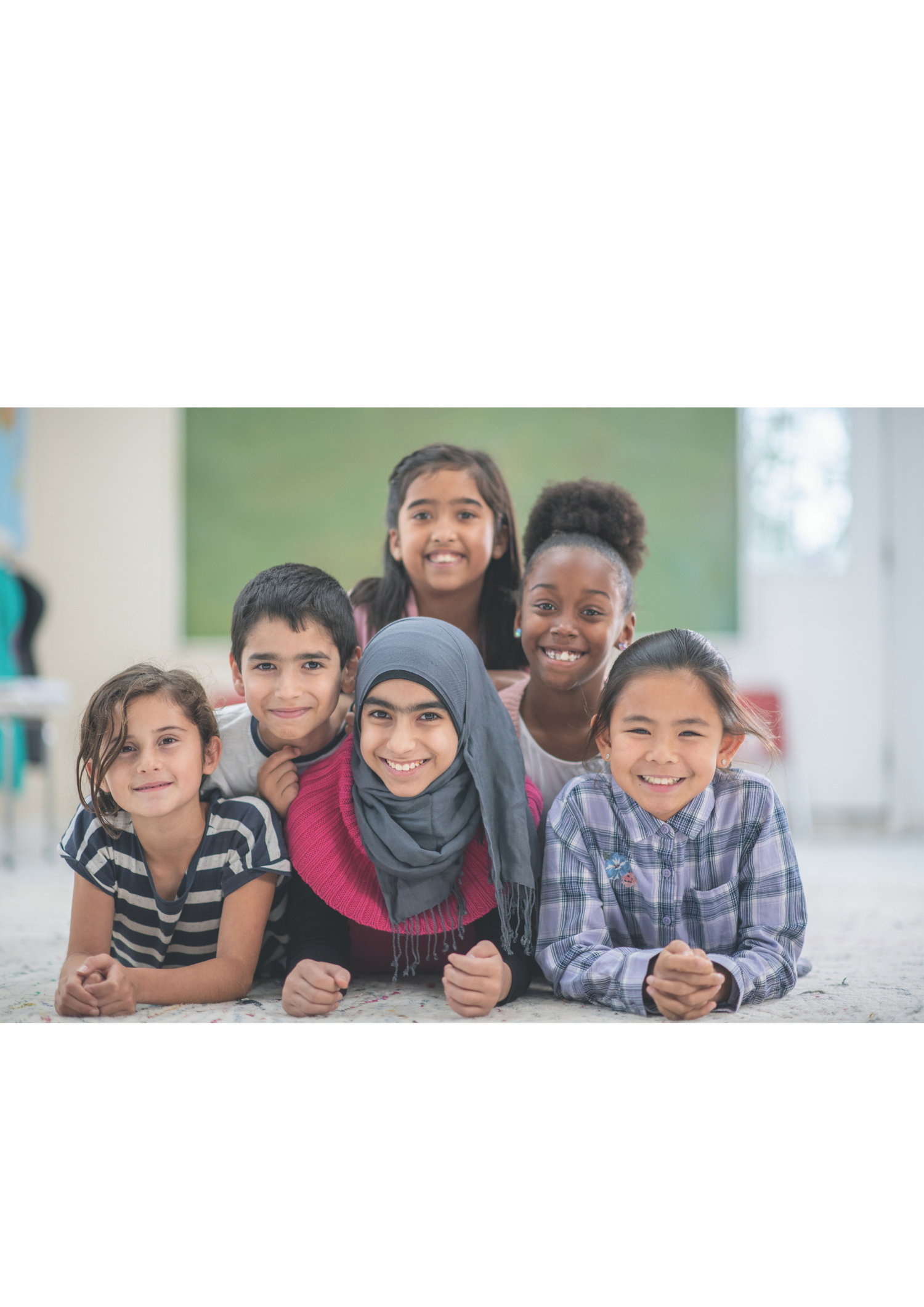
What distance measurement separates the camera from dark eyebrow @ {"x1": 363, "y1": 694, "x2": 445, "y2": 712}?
155cm

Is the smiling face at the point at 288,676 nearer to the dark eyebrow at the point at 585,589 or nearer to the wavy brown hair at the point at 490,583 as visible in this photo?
the dark eyebrow at the point at 585,589

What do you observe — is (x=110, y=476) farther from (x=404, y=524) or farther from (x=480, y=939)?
(x=480, y=939)

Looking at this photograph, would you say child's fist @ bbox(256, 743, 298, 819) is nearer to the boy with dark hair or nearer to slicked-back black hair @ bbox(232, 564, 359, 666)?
the boy with dark hair

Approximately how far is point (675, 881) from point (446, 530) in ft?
2.84

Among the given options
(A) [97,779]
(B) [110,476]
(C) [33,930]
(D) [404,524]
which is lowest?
(C) [33,930]

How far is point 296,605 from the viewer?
5.59 ft

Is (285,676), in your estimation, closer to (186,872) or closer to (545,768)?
(186,872)

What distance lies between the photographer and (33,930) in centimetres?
230

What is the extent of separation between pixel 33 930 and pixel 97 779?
0.89m

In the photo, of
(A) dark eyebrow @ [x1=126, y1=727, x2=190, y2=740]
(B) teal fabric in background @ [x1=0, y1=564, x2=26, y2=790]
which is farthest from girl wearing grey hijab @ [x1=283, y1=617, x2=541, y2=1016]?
(B) teal fabric in background @ [x1=0, y1=564, x2=26, y2=790]

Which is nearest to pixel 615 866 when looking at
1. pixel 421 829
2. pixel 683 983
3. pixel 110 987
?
pixel 683 983

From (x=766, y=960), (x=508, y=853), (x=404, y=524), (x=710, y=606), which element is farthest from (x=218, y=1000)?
(x=710, y=606)

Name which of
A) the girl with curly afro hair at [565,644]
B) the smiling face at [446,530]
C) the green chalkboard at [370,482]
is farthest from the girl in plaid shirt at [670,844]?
the green chalkboard at [370,482]

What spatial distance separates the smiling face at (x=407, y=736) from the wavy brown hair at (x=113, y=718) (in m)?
0.30
